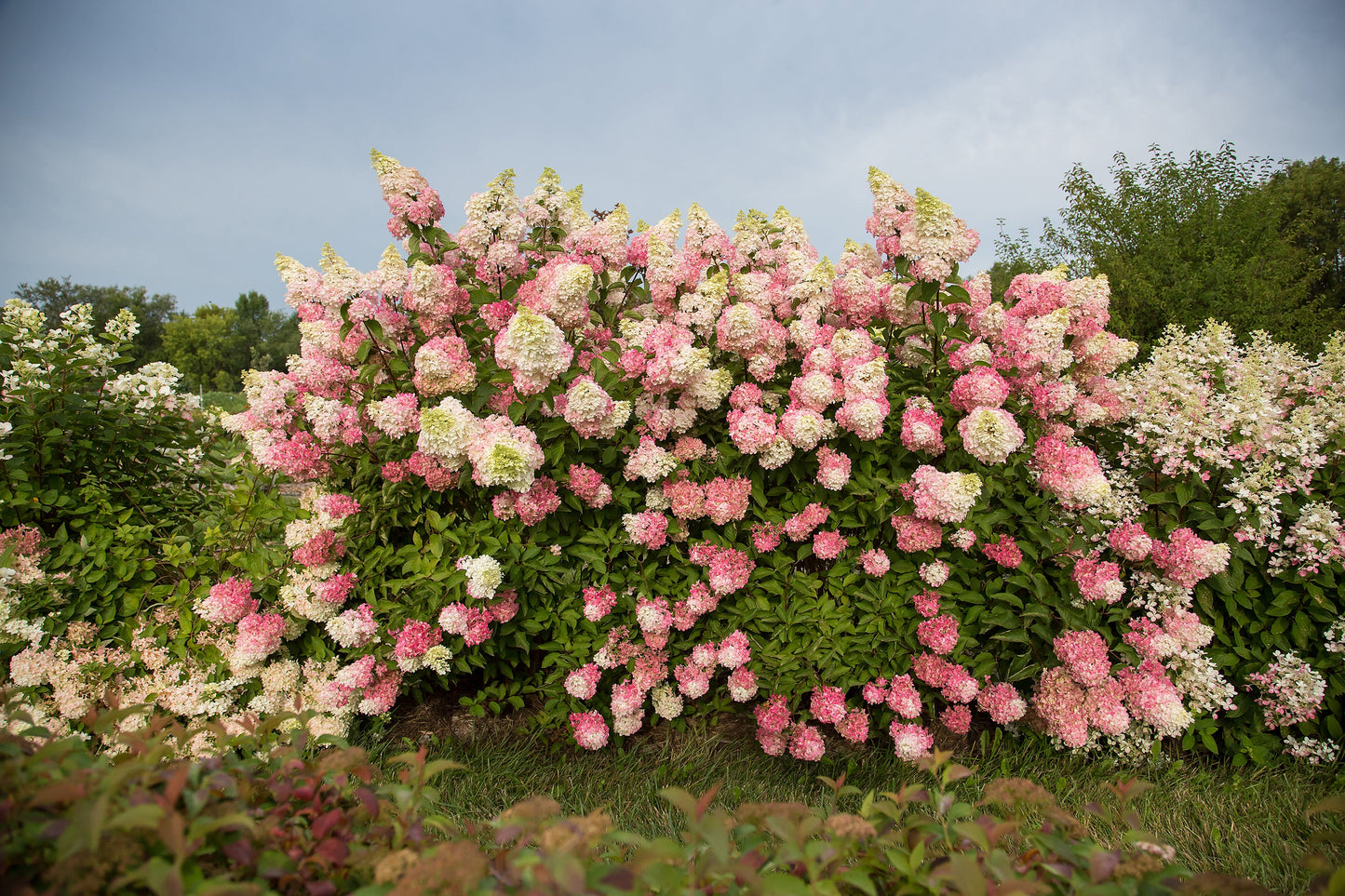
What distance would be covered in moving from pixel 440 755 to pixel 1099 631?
3.29 m

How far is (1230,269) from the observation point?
11.9 m

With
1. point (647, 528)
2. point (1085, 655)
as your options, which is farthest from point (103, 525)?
point (1085, 655)

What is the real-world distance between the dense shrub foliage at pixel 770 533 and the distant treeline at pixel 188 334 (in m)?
52.1

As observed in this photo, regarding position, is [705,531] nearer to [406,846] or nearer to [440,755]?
[440,755]

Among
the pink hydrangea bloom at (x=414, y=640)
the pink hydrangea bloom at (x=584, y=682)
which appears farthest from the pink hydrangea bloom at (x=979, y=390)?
the pink hydrangea bloom at (x=414, y=640)

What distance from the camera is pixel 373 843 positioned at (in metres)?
1.37

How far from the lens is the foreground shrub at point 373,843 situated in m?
1.06

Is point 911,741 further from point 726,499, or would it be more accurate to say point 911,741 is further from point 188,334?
point 188,334

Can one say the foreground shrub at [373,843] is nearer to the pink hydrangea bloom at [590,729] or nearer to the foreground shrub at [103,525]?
the pink hydrangea bloom at [590,729]

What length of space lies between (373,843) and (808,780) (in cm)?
245

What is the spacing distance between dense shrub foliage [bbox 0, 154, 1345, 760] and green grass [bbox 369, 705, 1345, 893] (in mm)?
174

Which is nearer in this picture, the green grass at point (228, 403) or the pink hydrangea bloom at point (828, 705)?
the pink hydrangea bloom at point (828, 705)

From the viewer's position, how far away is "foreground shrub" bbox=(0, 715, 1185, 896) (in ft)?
3.49

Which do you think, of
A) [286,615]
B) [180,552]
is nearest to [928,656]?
[286,615]
